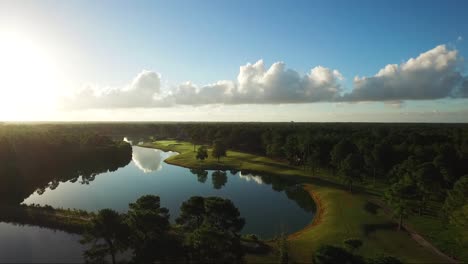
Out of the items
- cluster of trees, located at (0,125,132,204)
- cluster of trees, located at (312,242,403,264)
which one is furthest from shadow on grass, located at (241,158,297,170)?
cluster of trees, located at (312,242,403,264)

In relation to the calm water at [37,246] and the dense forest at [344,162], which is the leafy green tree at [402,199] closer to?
the dense forest at [344,162]

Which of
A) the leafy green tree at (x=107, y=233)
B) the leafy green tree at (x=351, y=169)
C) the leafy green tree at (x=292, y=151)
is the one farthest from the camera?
the leafy green tree at (x=292, y=151)

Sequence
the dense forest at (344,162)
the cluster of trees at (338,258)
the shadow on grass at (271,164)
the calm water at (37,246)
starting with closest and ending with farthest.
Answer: the cluster of trees at (338,258) < the calm water at (37,246) < the dense forest at (344,162) < the shadow on grass at (271,164)

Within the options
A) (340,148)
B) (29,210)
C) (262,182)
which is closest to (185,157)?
(262,182)

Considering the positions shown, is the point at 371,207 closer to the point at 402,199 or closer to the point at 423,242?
the point at 402,199

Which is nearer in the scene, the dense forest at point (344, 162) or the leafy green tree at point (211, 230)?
the leafy green tree at point (211, 230)

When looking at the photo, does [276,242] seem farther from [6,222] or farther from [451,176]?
[451,176]

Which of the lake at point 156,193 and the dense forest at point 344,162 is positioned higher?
the dense forest at point 344,162

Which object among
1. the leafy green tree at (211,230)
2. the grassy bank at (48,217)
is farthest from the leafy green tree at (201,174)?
the leafy green tree at (211,230)

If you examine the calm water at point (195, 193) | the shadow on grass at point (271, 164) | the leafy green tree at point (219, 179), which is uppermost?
the shadow on grass at point (271, 164)
